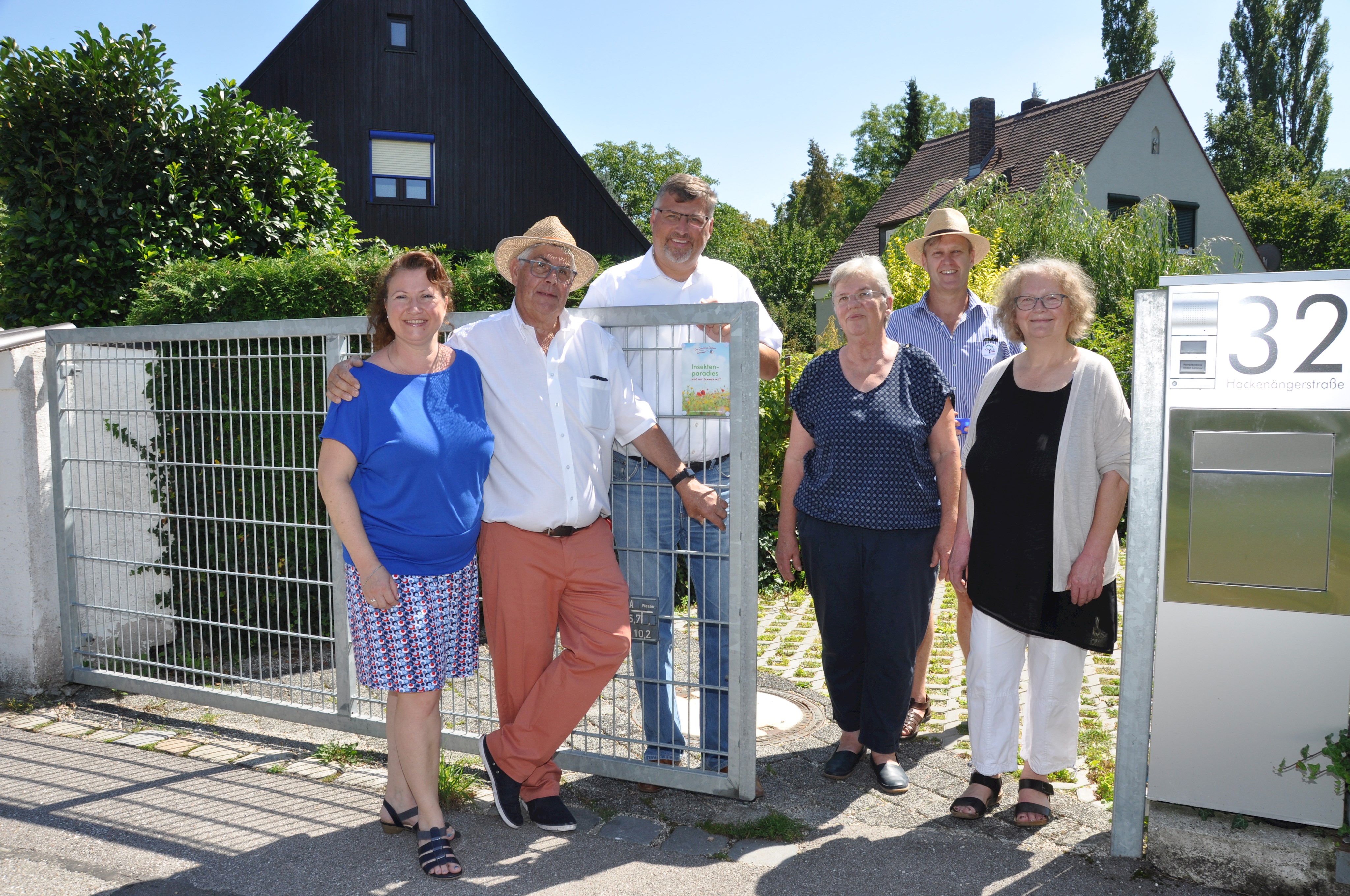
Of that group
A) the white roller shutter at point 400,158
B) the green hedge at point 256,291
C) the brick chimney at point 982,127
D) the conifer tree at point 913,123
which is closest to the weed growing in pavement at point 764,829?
the green hedge at point 256,291

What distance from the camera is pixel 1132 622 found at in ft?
10.2

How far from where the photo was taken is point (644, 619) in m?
3.71

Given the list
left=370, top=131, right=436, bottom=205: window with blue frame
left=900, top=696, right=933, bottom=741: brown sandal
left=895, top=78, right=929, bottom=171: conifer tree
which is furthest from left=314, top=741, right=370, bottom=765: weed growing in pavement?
left=895, top=78, right=929, bottom=171: conifer tree

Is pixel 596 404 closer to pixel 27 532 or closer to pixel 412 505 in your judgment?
pixel 412 505

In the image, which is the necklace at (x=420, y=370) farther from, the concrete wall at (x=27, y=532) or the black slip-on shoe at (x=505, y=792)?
the concrete wall at (x=27, y=532)

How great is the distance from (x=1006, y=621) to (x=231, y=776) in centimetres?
318

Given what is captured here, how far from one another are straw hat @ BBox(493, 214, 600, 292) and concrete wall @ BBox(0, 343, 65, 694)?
282cm

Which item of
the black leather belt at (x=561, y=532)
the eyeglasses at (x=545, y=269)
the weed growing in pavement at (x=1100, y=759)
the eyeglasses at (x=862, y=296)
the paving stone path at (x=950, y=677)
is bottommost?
the paving stone path at (x=950, y=677)

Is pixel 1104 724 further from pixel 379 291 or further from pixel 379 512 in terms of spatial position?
pixel 379 291

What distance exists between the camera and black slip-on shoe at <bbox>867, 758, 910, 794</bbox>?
3777 mm

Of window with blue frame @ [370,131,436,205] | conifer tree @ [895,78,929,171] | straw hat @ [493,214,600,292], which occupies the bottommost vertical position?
straw hat @ [493,214,600,292]

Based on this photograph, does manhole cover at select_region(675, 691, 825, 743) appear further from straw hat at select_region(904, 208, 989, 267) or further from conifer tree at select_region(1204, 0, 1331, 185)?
conifer tree at select_region(1204, 0, 1331, 185)

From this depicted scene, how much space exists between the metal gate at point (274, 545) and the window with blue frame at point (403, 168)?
15979mm

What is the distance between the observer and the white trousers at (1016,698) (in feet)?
11.3
